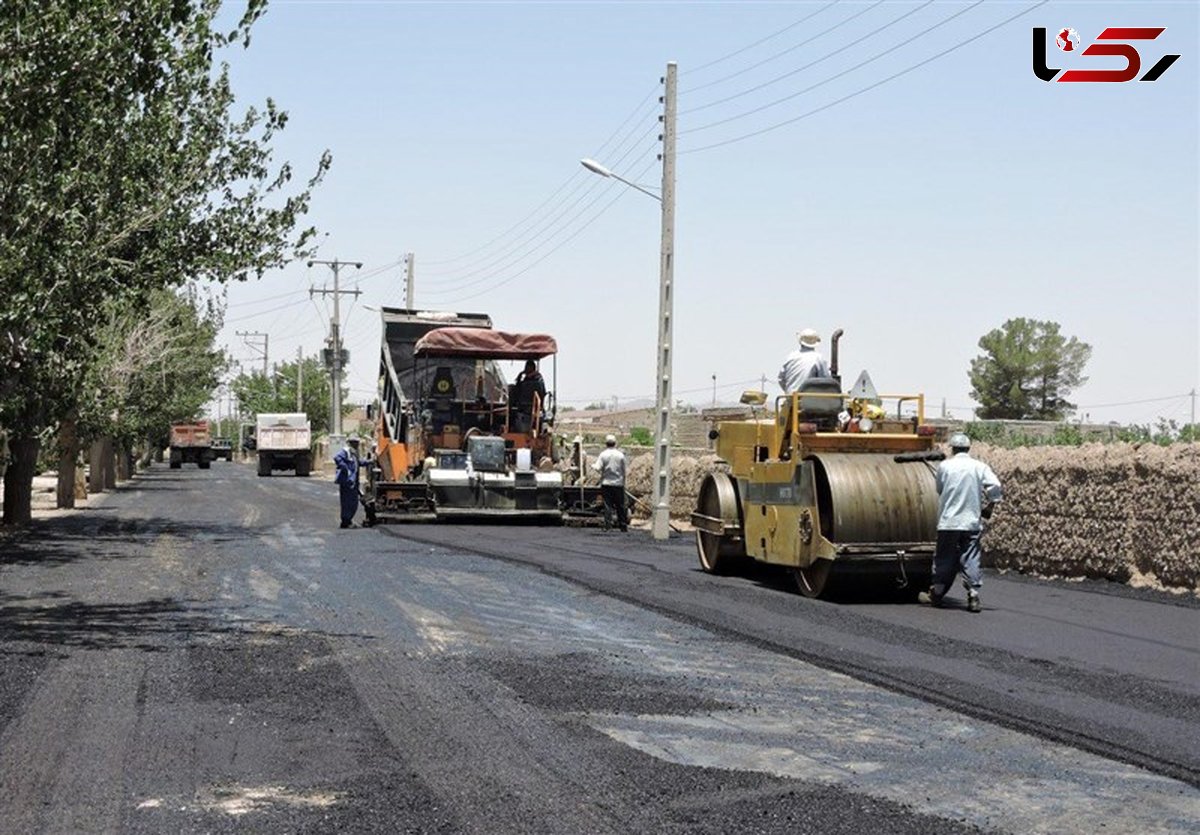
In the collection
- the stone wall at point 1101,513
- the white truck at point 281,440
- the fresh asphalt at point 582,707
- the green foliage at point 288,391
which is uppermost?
the green foliage at point 288,391

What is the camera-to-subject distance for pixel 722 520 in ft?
56.3

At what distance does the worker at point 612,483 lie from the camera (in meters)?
26.7

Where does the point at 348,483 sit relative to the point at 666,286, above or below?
below

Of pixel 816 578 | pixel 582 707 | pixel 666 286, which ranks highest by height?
pixel 666 286

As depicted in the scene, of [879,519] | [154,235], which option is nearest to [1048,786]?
[879,519]

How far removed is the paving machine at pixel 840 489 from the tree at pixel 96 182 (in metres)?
7.33

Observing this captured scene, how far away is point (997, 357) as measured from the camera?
7231 centimetres

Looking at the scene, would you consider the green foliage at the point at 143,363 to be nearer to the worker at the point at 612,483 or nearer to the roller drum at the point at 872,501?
the worker at the point at 612,483

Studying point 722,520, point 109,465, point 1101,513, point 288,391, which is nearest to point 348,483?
point 722,520

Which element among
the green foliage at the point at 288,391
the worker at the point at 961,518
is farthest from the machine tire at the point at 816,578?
the green foliage at the point at 288,391

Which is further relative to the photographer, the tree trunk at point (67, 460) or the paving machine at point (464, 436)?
the tree trunk at point (67, 460)

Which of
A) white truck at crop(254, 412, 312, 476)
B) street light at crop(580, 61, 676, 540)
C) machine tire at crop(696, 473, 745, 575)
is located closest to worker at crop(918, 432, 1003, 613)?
machine tire at crop(696, 473, 745, 575)

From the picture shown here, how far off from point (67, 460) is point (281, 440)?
34.3m

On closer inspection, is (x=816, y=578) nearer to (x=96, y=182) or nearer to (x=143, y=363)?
(x=96, y=182)
